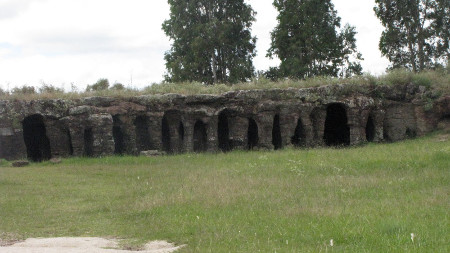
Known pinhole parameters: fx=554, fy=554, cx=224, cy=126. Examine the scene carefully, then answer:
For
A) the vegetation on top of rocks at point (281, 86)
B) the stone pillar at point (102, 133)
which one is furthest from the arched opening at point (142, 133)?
the stone pillar at point (102, 133)

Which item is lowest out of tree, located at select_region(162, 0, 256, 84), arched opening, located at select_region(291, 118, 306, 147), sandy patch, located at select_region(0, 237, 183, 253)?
sandy patch, located at select_region(0, 237, 183, 253)

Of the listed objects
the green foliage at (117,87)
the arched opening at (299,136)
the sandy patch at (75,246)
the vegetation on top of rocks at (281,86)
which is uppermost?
the green foliage at (117,87)

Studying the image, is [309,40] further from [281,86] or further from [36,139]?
[36,139]

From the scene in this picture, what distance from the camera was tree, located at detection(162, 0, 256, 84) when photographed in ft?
131

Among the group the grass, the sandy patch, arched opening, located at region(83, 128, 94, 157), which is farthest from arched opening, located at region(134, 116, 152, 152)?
the sandy patch

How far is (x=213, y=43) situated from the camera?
3953 cm

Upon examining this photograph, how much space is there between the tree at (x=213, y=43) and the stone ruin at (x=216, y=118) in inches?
496

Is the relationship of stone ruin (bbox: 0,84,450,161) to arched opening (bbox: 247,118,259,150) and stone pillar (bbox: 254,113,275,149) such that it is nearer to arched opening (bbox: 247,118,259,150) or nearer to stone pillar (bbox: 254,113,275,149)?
stone pillar (bbox: 254,113,275,149)

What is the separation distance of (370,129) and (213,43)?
15099 mm

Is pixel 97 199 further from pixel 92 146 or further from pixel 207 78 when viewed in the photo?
pixel 207 78

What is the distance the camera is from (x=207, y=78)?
41.2 metres

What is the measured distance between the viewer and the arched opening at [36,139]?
27.1 m

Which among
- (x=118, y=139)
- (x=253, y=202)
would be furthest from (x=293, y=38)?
(x=253, y=202)

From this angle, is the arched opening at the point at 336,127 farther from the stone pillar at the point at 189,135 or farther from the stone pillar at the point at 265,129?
the stone pillar at the point at 189,135
